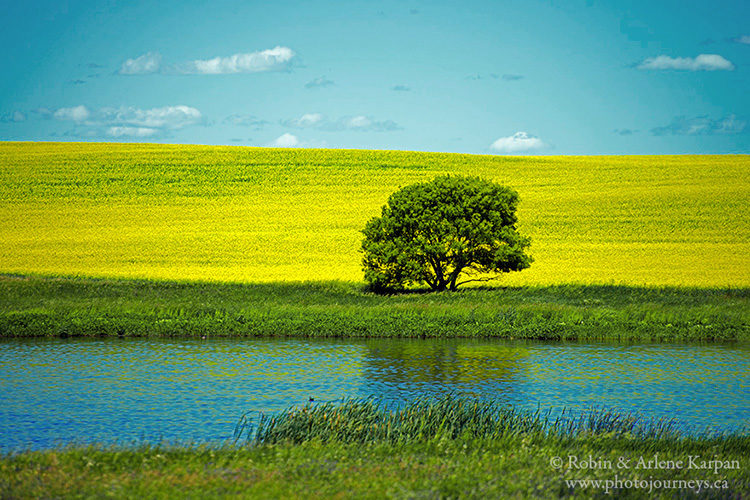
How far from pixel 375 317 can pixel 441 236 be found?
10025 millimetres

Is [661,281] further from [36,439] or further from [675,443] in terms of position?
[36,439]

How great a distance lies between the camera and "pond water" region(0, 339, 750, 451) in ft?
61.4

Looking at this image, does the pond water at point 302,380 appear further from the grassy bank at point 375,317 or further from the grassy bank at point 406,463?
the grassy bank at point 406,463

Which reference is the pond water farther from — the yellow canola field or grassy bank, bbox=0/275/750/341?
the yellow canola field

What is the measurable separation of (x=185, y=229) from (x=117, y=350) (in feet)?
105

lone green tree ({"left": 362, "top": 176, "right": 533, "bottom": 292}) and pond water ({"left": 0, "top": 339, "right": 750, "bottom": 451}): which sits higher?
→ lone green tree ({"left": 362, "top": 176, "right": 533, "bottom": 292})

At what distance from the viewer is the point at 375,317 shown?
34250 mm

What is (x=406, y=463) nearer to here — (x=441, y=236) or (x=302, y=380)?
(x=302, y=380)

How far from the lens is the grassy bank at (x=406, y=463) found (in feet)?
38.7

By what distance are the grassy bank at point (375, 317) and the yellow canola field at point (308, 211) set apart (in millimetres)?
7608

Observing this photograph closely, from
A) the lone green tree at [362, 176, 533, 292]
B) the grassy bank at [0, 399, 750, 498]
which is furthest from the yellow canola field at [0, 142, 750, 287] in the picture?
the grassy bank at [0, 399, 750, 498]

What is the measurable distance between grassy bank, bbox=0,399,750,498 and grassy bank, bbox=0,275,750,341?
16.9 meters

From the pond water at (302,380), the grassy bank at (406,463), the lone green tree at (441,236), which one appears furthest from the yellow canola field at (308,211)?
the grassy bank at (406,463)

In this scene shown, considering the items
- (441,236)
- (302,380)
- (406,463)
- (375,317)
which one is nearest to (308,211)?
(441,236)
